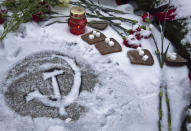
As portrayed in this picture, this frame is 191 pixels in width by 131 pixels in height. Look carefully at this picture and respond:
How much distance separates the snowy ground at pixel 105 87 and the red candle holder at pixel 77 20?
0.06 metres

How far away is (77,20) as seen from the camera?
56.1 inches

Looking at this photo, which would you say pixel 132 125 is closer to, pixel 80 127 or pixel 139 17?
pixel 80 127

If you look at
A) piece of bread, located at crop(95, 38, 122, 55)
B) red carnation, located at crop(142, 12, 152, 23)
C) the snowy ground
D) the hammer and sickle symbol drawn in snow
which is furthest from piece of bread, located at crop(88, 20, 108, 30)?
the hammer and sickle symbol drawn in snow

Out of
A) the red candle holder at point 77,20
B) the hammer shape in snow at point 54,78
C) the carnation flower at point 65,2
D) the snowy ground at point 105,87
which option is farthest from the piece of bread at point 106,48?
the carnation flower at point 65,2

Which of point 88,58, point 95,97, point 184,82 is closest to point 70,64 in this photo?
point 88,58

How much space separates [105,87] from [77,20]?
0.57 m

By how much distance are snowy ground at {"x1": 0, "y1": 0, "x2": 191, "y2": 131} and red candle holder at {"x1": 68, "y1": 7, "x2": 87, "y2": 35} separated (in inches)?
2.2

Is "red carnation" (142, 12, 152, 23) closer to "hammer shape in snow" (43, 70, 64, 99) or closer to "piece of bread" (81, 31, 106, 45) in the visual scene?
"piece of bread" (81, 31, 106, 45)

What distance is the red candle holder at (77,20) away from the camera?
140 centimetres

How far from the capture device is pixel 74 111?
1.06m

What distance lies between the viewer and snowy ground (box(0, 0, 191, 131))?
3.27 feet

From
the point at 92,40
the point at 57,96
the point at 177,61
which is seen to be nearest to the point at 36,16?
the point at 92,40

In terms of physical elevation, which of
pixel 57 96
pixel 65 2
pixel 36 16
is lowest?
pixel 57 96

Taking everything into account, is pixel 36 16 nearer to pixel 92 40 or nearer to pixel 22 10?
pixel 22 10
